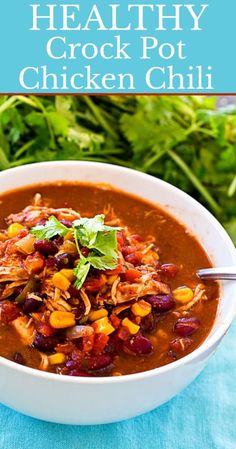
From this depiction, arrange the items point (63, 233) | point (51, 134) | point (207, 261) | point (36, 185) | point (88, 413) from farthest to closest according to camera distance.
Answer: point (51, 134)
point (36, 185)
point (207, 261)
point (63, 233)
point (88, 413)

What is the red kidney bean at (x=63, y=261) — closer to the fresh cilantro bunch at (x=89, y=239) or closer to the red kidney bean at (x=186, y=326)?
the fresh cilantro bunch at (x=89, y=239)

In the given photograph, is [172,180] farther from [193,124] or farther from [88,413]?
[88,413]

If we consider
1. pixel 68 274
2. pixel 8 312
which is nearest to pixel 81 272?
pixel 68 274

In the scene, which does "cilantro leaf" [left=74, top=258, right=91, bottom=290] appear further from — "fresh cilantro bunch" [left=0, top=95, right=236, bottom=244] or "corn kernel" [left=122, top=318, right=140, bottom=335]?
"fresh cilantro bunch" [left=0, top=95, right=236, bottom=244]

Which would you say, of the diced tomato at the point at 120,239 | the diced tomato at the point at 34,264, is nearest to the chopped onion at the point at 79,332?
the diced tomato at the point at 34,264

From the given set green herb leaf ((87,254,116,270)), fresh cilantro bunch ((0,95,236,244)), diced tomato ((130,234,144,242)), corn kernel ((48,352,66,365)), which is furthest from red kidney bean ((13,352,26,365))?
fresh cilantro bunch ((0,95,236,244))

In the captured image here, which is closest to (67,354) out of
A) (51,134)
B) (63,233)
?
(63,233)
